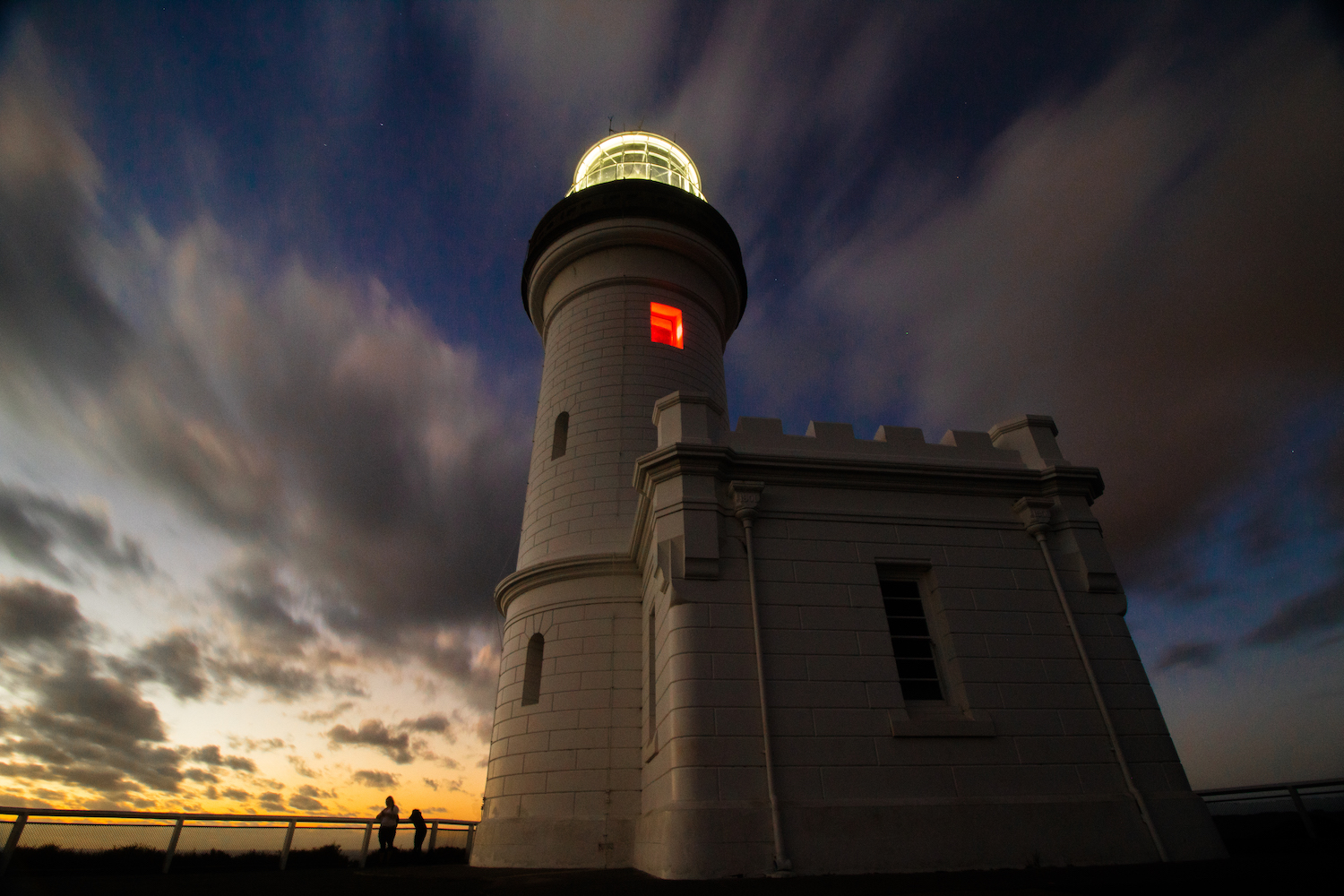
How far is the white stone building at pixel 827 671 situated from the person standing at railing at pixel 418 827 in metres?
3.87

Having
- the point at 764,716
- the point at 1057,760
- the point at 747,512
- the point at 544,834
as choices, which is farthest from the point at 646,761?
the point at 1057,760

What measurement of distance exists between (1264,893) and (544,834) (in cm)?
818

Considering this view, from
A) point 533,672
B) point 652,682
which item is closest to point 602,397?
point 533,672

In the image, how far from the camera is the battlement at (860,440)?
9.45 m

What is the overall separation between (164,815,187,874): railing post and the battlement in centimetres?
895

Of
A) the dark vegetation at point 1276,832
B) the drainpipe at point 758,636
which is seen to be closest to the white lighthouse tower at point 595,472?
the drainpipe at point 758,636

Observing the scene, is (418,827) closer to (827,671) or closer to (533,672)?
(533,672)

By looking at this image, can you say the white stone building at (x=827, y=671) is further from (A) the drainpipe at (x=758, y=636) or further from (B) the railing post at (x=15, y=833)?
(B) the railing post at (x=15, y=833)

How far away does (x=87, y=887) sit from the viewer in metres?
7.04

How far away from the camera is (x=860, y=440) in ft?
32.8

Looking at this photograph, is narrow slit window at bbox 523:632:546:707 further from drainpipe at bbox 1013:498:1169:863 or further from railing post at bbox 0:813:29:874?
drainpipe at bbox 1013:498:1169:863

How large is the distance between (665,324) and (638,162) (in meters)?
6.50

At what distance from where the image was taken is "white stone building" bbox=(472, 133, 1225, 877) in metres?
7.06

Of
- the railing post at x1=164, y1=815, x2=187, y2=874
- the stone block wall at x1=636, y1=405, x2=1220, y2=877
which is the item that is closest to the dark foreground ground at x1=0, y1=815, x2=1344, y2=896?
the railing post at x1=164, y1=815, x2=187, y2=874
